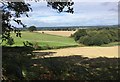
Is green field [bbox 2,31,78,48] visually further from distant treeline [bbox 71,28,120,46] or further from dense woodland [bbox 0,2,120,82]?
dense woodland [bbox 0,2,120,82]

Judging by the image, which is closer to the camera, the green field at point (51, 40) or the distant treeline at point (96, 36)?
the green field at point (51, 40)

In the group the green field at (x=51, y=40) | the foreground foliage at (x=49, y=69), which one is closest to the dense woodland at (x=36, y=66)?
the foreground foliage at (x=49, y=69)

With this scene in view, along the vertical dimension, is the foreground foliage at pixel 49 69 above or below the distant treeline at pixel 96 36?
above

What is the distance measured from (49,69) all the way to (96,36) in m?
7.71

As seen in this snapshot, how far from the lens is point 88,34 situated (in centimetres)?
1579

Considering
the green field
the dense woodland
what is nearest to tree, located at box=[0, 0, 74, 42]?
the dense woodland

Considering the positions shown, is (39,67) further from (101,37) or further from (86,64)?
(101,37)

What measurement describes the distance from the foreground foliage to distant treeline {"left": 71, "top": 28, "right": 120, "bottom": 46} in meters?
5.80

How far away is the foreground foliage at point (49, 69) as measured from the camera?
5957 millimetres

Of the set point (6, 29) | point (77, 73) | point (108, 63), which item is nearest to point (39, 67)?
point (77, 73)

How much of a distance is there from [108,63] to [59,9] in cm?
234

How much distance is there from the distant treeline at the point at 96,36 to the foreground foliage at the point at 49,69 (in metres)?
5.80

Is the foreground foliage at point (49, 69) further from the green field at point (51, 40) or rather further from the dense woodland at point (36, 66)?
the green field at point (51, 40)

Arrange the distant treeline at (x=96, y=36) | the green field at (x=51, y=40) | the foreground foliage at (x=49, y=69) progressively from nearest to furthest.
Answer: the foreground foliage at (x=49, y=69), the green field at (x=51, y=40), the distant treeline at (x=96, y=36)
